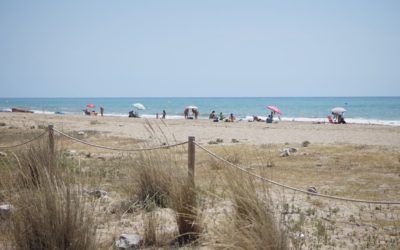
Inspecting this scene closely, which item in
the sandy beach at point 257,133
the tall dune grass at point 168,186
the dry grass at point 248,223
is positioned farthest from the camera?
the sandy beach at point 257,133

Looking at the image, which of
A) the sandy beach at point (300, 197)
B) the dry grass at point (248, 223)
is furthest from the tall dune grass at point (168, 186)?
the dry grass at point (248, 223)

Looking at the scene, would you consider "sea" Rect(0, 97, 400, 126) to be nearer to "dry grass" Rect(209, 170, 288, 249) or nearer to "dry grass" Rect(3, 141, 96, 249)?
"dry grass" Rect(3, 141, 96, 249)

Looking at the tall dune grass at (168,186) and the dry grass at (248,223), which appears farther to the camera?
the tall dune grass at (168,186)

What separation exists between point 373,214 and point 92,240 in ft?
13.8

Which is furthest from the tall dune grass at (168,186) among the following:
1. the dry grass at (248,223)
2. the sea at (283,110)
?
the sea at (283,110)

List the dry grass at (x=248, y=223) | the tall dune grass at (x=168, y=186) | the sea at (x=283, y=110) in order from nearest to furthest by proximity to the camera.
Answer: the dry grass at (x=248, y=223)
the tall dune grass at (x=168, y=186)
the sea at (x=283, y=110)

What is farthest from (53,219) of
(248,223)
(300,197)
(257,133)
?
(257,133)

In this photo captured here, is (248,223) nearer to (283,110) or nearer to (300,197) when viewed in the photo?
(300,197)

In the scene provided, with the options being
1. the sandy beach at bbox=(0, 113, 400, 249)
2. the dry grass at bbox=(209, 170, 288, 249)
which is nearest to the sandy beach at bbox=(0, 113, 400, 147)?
the sandy beach at bbox=(0, 113, 400, 249)

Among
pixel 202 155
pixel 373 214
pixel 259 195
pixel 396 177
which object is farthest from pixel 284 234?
pixel 202 155

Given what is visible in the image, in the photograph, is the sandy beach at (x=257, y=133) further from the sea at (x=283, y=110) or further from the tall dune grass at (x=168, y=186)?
the sea at (x=283, y=110)

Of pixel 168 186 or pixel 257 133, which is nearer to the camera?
pixel 168 186

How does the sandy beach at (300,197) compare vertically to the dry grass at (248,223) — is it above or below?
below

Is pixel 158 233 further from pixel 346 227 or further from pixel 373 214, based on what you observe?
pixel 373 214
